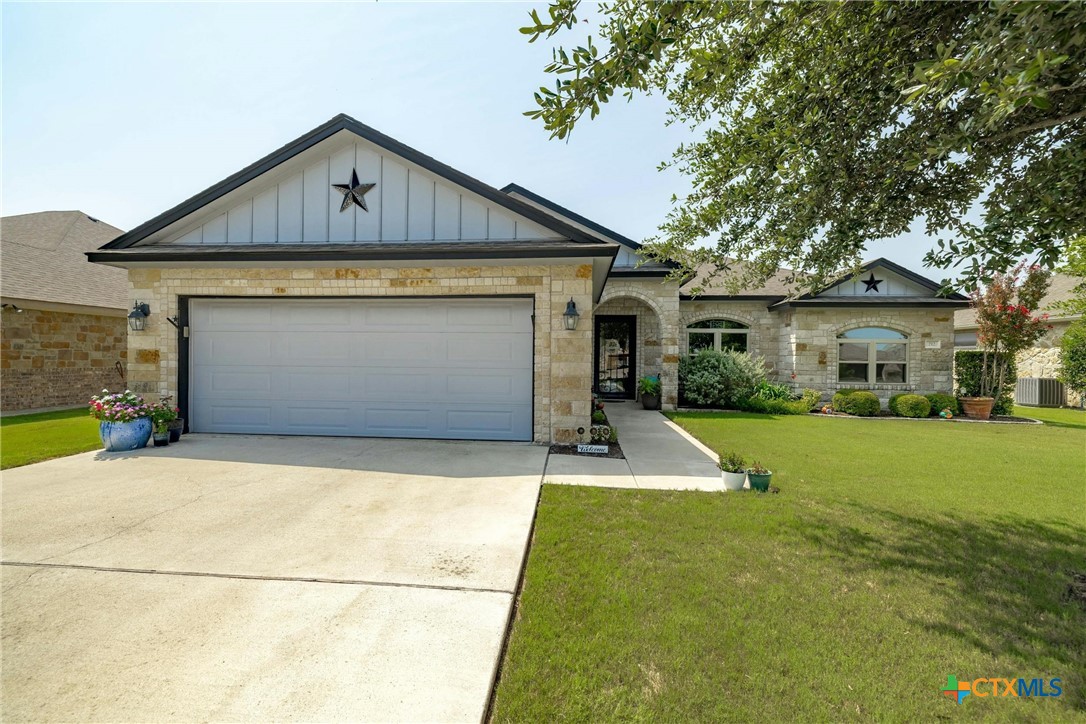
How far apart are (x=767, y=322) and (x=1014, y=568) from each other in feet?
42.7

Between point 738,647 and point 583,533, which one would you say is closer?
point 738,647

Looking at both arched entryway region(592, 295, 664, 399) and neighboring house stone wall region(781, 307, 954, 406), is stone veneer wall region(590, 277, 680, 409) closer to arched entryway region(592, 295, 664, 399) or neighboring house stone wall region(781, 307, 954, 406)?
arched entryway region(592, 295, 664, 399)

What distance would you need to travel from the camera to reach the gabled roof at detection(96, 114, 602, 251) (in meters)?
7.66

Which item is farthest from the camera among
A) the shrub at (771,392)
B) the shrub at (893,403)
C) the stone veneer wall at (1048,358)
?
the stone veneer wall at (1048,358)

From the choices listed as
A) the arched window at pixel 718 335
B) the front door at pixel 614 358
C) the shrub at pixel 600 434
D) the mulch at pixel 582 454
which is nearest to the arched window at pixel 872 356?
the arched window at pixel 718 335

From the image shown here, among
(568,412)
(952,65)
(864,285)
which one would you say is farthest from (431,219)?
(864,285)

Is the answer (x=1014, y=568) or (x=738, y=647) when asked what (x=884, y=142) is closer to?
(x=1014, y=568)

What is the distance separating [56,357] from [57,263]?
11.6 ft

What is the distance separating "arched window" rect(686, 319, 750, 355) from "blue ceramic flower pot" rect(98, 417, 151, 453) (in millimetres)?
14587

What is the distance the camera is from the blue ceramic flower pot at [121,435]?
7.30 metres

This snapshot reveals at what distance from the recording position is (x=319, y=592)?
317cm

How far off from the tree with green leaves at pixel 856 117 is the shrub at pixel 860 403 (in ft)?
34.6

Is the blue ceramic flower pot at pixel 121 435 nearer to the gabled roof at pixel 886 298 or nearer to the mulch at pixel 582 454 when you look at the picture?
the mulch at pixel 582 454

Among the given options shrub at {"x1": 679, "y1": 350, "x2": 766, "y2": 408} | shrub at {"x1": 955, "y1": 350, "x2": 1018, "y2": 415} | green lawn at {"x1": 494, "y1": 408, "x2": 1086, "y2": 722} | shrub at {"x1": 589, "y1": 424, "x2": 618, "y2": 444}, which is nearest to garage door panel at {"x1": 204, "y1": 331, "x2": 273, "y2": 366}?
shrub at {"x1": 589, "y1": 424, "x2": 618, "y2": 444}
